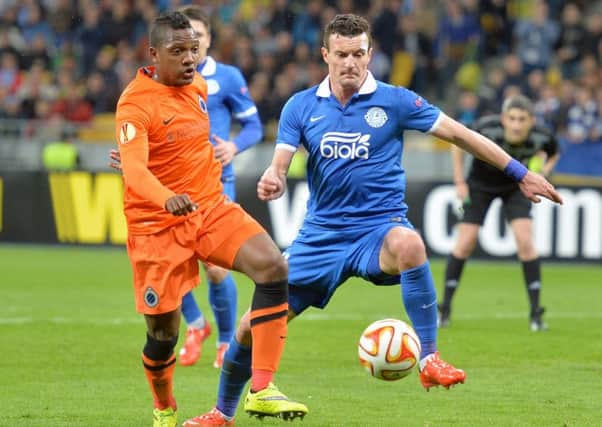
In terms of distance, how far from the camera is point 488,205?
37.9 ft

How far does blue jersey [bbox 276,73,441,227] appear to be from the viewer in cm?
705

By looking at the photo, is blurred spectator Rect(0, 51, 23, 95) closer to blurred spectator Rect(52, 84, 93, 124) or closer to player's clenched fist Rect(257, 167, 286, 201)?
blurred spectator Rect(52, 84, 93, 124)

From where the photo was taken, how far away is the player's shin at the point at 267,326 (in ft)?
21.1

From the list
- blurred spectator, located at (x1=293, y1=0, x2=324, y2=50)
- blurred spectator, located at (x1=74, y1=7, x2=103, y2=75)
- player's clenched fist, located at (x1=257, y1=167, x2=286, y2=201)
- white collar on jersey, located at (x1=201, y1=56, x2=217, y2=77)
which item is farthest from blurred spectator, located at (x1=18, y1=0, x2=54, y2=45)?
player's clenched fist, located at (x1=257, y1=167, x2=286, y2=201)

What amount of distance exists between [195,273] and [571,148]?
1248cm

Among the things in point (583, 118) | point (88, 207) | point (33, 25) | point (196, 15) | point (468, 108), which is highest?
point (196, 15)

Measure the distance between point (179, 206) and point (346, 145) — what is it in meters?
1.49

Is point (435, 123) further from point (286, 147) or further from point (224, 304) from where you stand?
point (224, 304)

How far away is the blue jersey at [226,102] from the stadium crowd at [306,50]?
10368 mm

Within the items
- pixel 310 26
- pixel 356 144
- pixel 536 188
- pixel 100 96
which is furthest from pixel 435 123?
pixel 310 26

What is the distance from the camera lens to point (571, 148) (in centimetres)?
1817

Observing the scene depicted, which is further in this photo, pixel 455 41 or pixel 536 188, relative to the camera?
pixel 455 41

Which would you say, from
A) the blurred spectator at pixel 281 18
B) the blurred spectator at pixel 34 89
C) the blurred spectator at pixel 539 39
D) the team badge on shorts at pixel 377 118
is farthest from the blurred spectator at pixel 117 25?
the team badge on shorts at pixel 377 118

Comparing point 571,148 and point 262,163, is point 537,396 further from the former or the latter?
point 262,163
